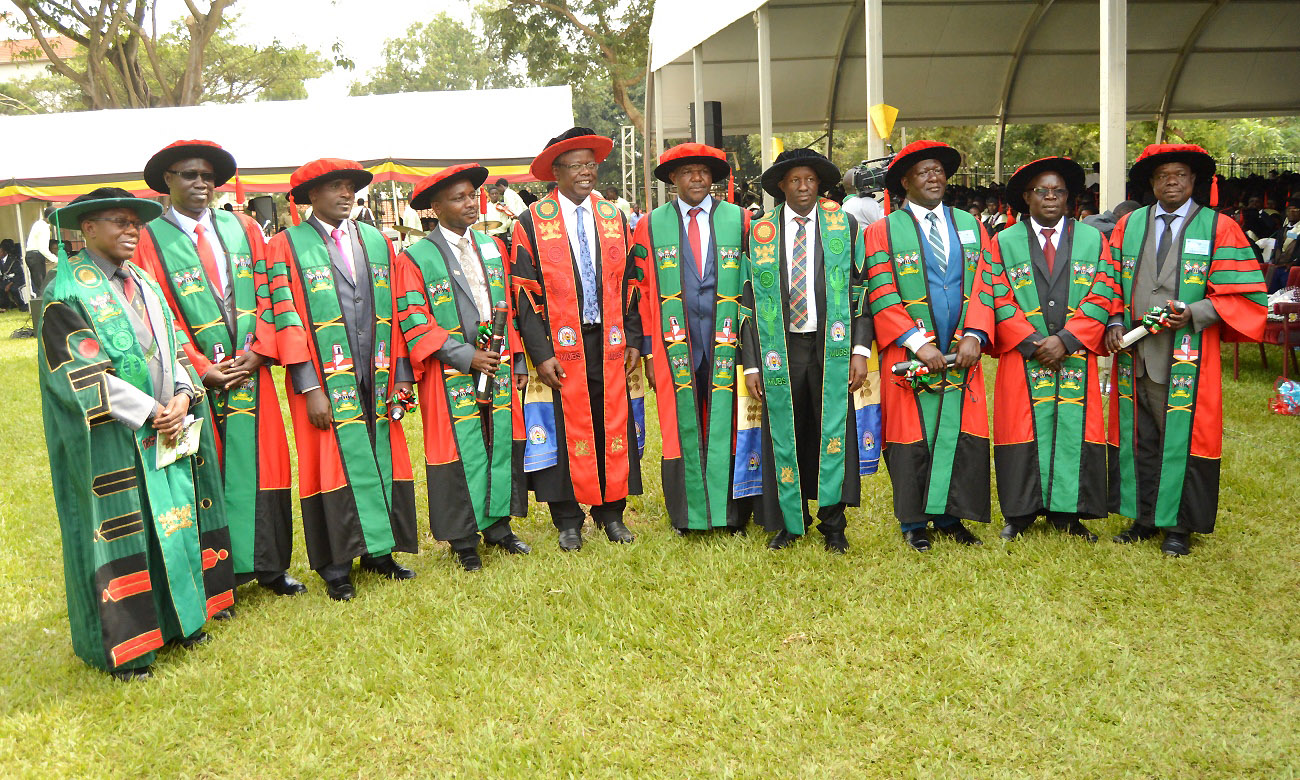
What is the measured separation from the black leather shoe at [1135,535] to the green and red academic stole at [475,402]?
3156mm

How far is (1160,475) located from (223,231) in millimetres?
4666

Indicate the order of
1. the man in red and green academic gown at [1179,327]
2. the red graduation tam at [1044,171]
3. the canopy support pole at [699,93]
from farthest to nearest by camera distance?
1. the canopy support pole at [699,93]
2. the red graduation tam at [1044,171]
3. the man in red and green academic gown at [1179,327]

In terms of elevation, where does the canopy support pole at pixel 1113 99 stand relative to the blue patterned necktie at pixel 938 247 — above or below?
above

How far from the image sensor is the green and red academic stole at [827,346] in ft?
16.8

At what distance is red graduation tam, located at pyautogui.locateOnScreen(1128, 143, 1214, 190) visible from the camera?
191 inches

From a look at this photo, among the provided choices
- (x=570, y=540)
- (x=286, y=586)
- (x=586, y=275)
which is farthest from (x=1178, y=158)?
(x=286, y=586)

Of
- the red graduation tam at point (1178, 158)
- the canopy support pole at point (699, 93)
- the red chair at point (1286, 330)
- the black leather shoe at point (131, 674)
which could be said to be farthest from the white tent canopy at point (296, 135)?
the black leather shoe at point (131, 674)

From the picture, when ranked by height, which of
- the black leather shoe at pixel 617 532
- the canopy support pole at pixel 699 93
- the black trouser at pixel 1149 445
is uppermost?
the canopy support pole at pixel 699 93

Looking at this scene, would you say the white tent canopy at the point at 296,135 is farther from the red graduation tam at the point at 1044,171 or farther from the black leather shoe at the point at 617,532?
the red graduation tam at the point at 1044,171

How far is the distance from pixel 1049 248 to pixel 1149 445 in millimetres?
1109

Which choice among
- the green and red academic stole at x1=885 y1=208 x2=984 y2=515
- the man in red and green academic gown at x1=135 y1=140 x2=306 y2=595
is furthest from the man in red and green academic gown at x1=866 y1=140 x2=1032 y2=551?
the man in red and green academic gown at x1=135 y1=140 x2=306 y2=595

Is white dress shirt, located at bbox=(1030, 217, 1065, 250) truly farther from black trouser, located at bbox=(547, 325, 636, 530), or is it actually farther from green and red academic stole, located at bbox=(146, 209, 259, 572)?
green and red academic stole, located at bbox=(146, 209, 259, 572)

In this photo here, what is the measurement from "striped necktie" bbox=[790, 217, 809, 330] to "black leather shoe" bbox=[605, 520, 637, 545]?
59.2 inches

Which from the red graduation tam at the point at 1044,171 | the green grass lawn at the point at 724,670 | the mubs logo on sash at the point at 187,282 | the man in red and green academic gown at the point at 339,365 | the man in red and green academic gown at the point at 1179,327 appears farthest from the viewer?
the red graduation tam at the point at 1044,171
